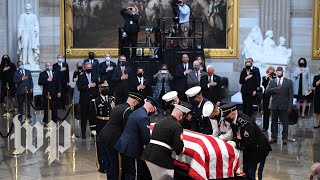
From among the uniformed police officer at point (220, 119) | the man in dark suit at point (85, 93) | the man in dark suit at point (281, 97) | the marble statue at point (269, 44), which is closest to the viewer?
the uniformed police officer at point (220, 119)

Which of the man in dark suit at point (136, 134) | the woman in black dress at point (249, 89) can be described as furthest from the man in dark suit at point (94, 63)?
the man in dark suit at point (136, 134)

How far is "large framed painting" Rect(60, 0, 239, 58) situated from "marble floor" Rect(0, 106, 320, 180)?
305 inches

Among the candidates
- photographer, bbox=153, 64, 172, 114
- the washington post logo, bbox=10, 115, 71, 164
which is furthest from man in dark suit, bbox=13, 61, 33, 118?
photographer, bbox=153, 64, 172, 114

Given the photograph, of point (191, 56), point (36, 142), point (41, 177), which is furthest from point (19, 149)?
point (191, 56)

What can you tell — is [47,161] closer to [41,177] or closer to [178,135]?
[41,177]

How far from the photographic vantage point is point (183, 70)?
1914 cm

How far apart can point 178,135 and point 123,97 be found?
33.5ft

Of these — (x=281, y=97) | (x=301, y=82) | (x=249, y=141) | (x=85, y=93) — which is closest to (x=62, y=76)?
(x=85, y=93)

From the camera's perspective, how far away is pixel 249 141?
9.10 m

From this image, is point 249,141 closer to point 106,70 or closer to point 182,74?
point 182,74

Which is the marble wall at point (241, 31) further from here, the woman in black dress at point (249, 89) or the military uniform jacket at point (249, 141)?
the military uniform jacket at point (249, 141)

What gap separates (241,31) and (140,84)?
21.5ft

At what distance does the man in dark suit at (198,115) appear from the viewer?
1061cm

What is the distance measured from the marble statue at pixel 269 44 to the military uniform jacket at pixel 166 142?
1441 centimetres
